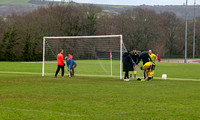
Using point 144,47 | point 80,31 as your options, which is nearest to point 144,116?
point 80,31

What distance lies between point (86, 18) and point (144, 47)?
661 inches

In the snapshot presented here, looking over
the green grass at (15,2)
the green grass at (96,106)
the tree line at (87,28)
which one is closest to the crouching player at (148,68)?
the green grass at (96,106)

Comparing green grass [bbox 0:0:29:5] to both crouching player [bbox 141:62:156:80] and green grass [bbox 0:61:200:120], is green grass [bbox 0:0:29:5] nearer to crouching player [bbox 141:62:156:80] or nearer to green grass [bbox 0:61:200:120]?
crouching player [bbox 141:62:156:80]

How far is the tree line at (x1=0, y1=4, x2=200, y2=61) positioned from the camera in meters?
66.9

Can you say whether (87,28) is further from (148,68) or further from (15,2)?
(15,2)

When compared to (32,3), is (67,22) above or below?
below

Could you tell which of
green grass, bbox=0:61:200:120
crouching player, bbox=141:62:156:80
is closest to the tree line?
crouching player, bbox=141:62:156:80

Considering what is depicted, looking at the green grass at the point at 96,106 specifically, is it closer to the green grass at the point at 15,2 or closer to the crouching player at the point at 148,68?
the crouching player at the point at 148,68

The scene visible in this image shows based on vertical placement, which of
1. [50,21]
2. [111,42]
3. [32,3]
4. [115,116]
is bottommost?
[115,116]

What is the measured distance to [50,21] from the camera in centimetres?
7262

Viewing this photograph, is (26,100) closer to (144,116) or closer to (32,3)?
(144,116)

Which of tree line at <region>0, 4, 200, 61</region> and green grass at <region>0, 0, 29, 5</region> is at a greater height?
green grass at <region>0, 0, 29, 5</region>

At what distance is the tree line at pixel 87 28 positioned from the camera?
220 feet

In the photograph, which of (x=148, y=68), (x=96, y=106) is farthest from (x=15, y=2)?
(x=96, y=106)
